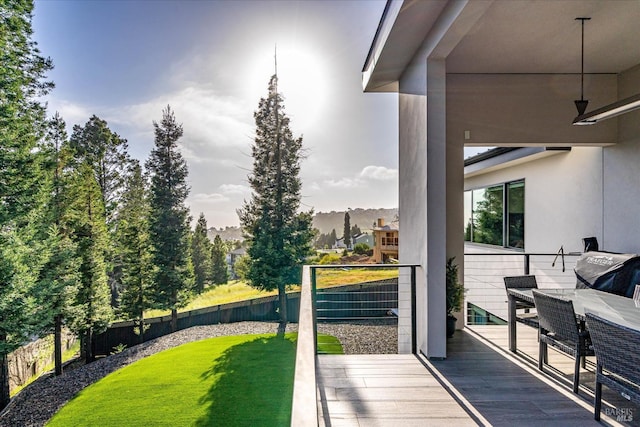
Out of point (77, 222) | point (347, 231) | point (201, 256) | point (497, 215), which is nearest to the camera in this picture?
point (497, 215)

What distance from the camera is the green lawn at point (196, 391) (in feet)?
24.7

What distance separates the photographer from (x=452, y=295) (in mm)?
4250

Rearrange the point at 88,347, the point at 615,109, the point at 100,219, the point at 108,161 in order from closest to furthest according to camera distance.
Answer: the point at 615,109
the point at 88,347
the point at 100,219
the point at 108,161

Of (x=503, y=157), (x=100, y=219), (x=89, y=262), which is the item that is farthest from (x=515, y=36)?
(x=100, y=219)

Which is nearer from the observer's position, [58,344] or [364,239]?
[58,344]

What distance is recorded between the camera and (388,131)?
11086 millimetres

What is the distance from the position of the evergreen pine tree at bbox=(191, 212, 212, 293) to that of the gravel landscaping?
3095 mm

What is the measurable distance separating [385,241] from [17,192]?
32.0 feet

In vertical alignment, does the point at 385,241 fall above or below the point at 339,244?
above

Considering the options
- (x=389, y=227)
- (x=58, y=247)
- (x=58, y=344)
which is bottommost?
(x=58, y=344)

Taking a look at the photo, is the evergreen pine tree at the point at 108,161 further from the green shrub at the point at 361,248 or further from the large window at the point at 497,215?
the large window at the point at 497,215

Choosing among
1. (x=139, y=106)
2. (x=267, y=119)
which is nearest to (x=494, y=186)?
(x=267, y=119)

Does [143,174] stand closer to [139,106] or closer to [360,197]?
[139,106]

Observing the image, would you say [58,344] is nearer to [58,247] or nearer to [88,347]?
[88,347]
